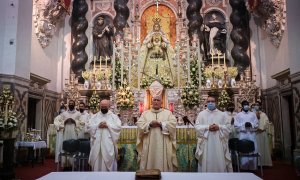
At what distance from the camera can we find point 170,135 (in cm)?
605

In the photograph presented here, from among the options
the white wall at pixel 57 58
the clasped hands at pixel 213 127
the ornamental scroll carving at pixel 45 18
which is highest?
the ornamental scroll carving at pixel 45 18

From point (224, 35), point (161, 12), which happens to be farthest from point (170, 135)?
point (161, 12)

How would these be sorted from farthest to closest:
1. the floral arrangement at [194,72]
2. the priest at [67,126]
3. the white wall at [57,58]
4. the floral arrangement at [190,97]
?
the white wall at [57,58] → the floral arrangement at [194,72] → the floral arrangement at [190,97] → the priest at [67,126]

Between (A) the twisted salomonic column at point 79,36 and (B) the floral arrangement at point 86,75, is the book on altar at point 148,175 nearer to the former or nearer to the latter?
(B) the floral arrangement at point 86,75

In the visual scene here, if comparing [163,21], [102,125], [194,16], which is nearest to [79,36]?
[163,21]

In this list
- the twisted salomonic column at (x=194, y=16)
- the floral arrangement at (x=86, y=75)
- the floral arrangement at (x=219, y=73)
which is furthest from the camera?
the twisted salomonic column at (x=194, y=16)

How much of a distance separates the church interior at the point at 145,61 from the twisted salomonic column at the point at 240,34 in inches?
1.8

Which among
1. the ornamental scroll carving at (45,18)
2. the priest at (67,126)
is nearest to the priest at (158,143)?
the priest at (67,126)

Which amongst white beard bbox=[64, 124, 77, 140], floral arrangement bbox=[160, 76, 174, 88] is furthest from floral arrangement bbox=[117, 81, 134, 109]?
floral arrangement bbox=[160, 76, 174, 88]

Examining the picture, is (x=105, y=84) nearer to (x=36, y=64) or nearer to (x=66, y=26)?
(x=36, y=64)

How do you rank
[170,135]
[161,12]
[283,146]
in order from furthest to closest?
[161,12]
[283,146]
[170,135]

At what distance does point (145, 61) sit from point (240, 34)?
15.0 feet

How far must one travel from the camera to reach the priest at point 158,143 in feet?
19.5

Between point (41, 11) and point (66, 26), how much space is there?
2.24 metres
